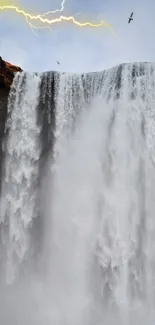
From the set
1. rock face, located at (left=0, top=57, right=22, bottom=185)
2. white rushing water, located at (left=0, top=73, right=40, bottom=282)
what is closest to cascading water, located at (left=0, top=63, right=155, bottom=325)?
white rushing water, located at (left=0, top=73, right=40, bottom=282)

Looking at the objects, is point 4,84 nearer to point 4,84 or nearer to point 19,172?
point 4,84

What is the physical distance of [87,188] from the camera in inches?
632

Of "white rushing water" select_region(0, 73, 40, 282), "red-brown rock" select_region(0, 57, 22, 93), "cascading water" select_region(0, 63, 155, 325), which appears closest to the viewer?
"cascading water" select_region(0, 63, 155, 325)

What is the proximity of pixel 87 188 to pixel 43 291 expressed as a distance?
470cm

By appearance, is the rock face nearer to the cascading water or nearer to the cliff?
the cliff

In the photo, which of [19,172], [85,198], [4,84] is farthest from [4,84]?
[85,198]

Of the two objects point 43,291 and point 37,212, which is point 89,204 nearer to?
point 37,212

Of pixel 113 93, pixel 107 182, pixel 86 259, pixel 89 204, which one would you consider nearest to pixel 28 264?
pixel 86 259

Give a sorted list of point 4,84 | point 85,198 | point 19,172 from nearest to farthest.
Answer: point 85,198 < point 19,172 < point 4,84

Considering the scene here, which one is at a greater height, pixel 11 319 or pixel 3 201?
pixel 3 201

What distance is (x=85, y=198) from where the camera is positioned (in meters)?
15.9

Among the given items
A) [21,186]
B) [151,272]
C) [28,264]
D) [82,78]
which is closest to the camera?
[151,272]

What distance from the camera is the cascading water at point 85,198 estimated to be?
1387cm

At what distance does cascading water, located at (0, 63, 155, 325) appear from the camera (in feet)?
45.5
